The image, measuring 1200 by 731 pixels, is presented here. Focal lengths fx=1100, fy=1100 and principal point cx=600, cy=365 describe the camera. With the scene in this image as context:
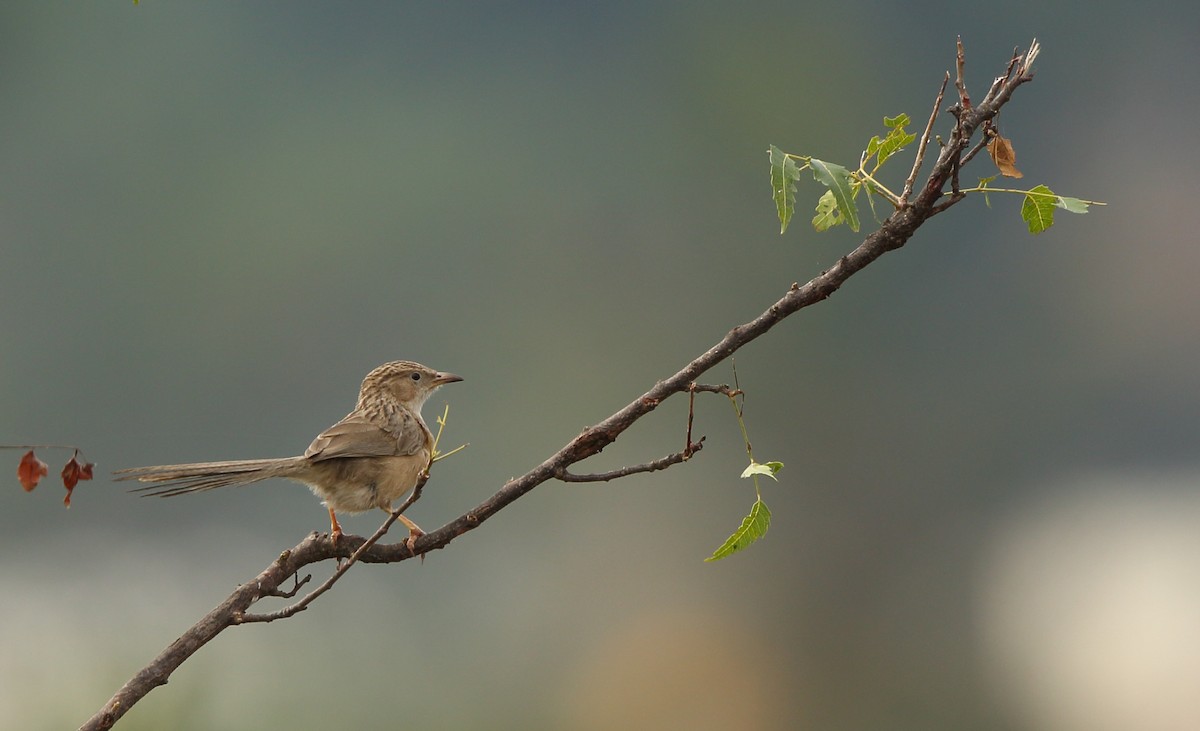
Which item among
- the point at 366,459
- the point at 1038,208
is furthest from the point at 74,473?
the point at 1038,208

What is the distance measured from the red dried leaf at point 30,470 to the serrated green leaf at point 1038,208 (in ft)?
3.75

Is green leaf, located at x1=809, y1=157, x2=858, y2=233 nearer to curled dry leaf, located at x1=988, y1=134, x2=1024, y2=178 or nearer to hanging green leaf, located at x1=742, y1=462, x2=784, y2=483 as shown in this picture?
curled dry leaf, located at x1=988, y1=134, x2=1024, y2=178

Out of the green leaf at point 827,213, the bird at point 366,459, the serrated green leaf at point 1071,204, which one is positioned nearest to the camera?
the serrated green leaf at point 1071,204

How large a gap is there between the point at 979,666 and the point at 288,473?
20.5 ft

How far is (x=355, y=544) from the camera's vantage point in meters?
1.34

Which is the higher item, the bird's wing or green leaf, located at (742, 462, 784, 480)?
the bird's wing

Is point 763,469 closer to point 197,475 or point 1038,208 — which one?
point 1038,208

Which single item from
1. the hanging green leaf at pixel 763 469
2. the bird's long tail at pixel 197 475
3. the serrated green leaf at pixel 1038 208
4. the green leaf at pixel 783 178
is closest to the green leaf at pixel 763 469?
the hanging green leaf at pixel 763 469

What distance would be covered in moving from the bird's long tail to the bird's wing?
205mm

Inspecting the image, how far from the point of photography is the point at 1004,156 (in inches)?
46.3

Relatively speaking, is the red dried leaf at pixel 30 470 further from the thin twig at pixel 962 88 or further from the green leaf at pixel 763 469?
the thin twig at pixel 962 88

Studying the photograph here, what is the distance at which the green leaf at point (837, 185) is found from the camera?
117cm

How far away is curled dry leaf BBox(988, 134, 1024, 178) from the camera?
1.16 m

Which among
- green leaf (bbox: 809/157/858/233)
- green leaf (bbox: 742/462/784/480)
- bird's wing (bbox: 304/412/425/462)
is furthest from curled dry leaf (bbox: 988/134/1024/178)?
bird's wing (bbox: 304/412/425/462)
